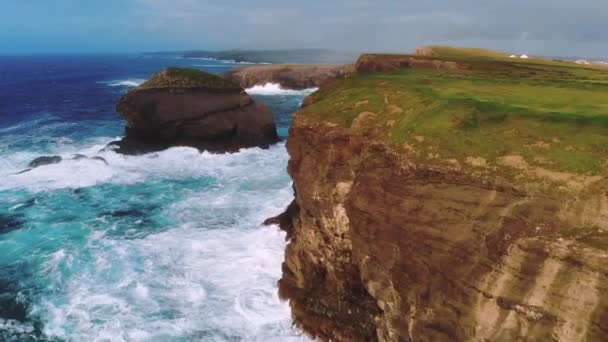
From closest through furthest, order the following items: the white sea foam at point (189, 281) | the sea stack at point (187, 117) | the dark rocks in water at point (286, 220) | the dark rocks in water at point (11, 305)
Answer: the white sea foam at point (189, 281)
the dark rocks in water at point (11, 305)
the dark rocks in water at point (286, 220)
the sea stack at point (187, 117)

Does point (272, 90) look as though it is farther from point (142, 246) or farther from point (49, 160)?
point (142, 246)

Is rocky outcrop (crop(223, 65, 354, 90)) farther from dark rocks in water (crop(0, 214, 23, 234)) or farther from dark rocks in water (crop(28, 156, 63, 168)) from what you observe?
dark rocks in water (crop(0, 214, 23, 234))

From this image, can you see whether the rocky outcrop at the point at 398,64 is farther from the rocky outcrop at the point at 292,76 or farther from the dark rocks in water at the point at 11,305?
the rocky outcrop at the point at 292,76

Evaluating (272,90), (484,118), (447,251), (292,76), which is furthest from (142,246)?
(292,76)

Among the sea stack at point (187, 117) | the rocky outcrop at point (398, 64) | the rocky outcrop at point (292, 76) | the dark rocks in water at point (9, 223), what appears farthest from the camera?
the rocky outcrop at point (292, 76)

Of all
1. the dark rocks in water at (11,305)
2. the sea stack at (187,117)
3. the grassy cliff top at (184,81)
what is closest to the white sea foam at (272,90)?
the grassy cliff top at (184,81)

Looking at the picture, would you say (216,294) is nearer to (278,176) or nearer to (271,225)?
(271,225)
